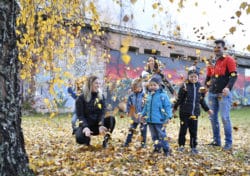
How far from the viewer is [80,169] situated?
12.7ft

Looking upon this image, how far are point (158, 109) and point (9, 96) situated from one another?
103 inches

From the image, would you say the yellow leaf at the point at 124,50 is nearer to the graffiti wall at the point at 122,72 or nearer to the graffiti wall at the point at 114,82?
the graffiti wall at the point at 114,82

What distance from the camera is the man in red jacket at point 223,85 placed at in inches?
→ 215

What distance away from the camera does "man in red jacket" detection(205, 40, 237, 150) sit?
5.46 metres

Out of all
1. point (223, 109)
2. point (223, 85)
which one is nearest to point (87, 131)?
point (223, 109)

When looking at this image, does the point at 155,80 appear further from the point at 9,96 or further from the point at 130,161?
the point at 9,96

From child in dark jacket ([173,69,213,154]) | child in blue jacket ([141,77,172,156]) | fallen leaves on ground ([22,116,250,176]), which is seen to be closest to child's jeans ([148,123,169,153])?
child in blue jacket ([141,77,172,156])

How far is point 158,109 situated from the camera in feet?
16.1

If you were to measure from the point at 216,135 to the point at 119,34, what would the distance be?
47.7ft

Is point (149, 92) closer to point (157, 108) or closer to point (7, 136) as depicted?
point (157, 108)

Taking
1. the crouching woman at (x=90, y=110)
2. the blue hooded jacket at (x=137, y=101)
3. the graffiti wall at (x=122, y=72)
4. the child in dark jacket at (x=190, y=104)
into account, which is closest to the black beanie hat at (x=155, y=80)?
the child in dark jacket at (x=190, y=104)

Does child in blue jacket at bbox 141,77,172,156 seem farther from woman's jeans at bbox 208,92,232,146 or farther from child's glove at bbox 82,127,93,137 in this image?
woman's jeans at bbox 208,92,232,146

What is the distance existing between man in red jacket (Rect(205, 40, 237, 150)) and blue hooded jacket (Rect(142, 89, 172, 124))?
1088 millimetres

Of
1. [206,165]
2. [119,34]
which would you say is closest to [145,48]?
Result: [119,34]
